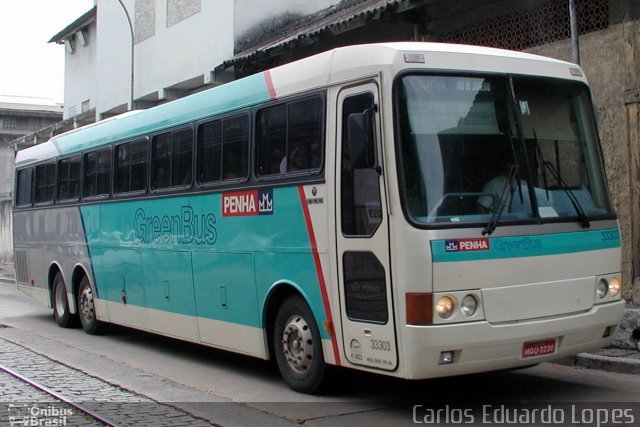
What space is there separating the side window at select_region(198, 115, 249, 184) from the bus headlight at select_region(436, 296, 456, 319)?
3.05m

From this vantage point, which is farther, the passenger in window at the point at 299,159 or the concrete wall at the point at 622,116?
the concrete wall at the point at 622,116

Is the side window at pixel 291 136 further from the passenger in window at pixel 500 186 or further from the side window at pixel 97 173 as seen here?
the side window at pixel 97 173

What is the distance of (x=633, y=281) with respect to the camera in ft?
38.3

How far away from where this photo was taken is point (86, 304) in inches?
528

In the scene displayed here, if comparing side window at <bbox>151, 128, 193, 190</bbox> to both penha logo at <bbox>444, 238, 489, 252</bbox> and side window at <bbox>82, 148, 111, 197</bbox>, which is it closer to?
side window at <bbox>82, 148, 111, 197</bbox>

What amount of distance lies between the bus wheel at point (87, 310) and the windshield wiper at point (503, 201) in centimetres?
801

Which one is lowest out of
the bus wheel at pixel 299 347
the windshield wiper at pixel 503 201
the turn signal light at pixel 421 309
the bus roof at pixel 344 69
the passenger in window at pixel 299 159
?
the bus wheel at pixel 299 347

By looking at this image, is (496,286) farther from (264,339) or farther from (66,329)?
(66,329)

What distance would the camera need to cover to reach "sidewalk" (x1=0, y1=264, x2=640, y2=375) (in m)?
8.73

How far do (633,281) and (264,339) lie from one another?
572cm

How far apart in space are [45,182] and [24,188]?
1.18m

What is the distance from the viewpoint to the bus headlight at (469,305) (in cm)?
665

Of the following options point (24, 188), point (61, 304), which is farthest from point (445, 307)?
point (24, 188)

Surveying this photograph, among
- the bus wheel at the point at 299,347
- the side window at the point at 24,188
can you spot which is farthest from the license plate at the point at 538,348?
the side window at the point at 24,188
